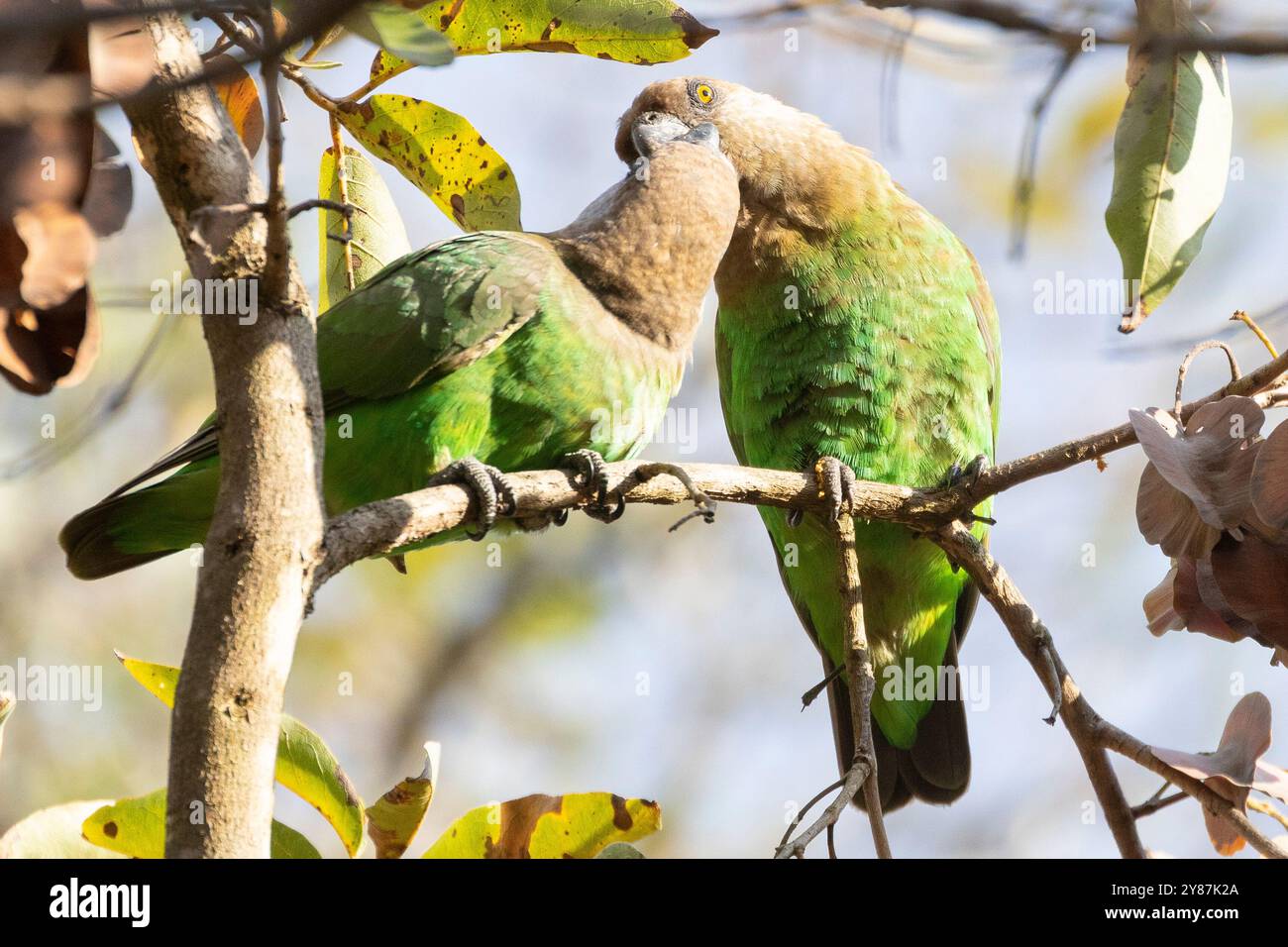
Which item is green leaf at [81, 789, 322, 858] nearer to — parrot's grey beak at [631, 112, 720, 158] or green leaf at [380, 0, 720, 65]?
green leaf at [380, 0, 720, 65]

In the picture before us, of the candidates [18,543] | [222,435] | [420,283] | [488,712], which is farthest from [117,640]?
[222,435]

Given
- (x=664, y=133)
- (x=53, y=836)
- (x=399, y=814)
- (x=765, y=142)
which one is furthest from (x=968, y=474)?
(x=53, y=836)

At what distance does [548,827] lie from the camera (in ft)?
7.34

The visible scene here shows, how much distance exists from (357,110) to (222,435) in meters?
1.38

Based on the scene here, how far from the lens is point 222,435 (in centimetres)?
158

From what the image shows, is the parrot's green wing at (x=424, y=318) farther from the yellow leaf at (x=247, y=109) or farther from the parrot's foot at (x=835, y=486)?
the parrot's foot at (x=835, y=486)

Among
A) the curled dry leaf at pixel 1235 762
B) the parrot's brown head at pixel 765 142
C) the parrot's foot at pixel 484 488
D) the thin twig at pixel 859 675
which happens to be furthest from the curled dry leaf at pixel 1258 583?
the parrot's brown head at pixel 765 142

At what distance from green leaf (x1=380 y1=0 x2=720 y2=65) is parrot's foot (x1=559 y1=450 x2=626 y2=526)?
3.07 feet

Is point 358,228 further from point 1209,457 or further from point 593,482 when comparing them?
point 1209,457

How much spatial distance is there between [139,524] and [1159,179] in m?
2.66

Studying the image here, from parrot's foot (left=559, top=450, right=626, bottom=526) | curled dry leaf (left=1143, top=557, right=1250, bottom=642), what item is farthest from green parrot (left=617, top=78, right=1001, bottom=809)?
curled dry leaf (left=1143, top=557, right=1250, bottom=642)

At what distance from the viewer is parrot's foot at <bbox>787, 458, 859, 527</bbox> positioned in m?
2.94

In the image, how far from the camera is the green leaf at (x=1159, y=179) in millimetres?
2158
